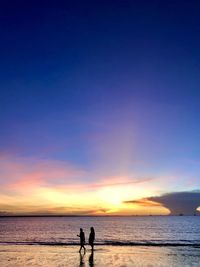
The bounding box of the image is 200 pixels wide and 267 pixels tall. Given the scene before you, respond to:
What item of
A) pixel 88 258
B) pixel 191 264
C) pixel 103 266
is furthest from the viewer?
pixel 88 258

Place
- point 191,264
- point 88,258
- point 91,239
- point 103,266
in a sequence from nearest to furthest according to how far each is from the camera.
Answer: point 103,266, point 191,264, point 88,258, point 91,239

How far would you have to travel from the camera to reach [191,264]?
27.5 m

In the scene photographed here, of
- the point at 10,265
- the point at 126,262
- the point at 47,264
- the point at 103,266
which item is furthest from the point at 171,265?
the point at 10,265

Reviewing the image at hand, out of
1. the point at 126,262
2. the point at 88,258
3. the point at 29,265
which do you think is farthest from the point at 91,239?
the point at 29,265

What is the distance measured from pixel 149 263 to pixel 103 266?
14.4 ft

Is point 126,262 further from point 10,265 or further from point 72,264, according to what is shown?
point 10,265

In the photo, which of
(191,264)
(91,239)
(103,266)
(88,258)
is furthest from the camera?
(91,239)

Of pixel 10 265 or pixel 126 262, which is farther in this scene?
pixel 126 262

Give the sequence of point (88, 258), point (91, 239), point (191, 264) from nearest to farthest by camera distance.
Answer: point (191, 264), point (88, 258), point (91, 239)

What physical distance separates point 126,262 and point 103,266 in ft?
10.3

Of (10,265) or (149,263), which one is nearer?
(10,265)

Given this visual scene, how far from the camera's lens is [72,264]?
26.4 m

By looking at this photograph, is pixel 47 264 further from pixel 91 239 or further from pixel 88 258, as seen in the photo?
pixel 91 239

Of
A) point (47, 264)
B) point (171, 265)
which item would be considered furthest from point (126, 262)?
point (47, 264)
